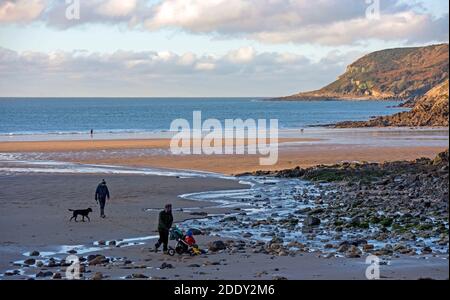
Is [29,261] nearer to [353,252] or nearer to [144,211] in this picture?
[353,252]

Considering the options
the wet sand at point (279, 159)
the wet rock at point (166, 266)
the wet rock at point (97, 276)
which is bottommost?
the wet rock at point (166, 266)

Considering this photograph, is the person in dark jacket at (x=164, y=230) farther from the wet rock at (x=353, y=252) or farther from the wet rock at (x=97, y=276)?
the wet rock at (x=353, y=252)

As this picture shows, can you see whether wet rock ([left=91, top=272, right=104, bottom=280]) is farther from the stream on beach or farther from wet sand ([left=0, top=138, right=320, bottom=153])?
wet sand ([left=0, top=138, right=320, bottom=153])

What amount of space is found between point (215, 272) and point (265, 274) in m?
1.00

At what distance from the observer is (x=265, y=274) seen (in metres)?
12.8

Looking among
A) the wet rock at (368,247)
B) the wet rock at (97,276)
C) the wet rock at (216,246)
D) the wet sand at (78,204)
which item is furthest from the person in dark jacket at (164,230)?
the wet rock at (368,247)

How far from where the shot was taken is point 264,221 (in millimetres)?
20125

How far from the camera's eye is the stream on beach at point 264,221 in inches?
649

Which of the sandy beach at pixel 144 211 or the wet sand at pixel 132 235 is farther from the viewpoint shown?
the sandy beach at pixel 144 211

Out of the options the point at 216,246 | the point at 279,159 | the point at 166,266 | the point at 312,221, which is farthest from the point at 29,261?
the point at 279,159

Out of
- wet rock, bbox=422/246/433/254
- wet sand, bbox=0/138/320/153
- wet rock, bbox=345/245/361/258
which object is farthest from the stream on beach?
wet sand, bbox=0/138/320/153

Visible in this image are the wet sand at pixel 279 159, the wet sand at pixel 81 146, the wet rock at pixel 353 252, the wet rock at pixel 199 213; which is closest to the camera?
the wet rock at pixel 353 252
